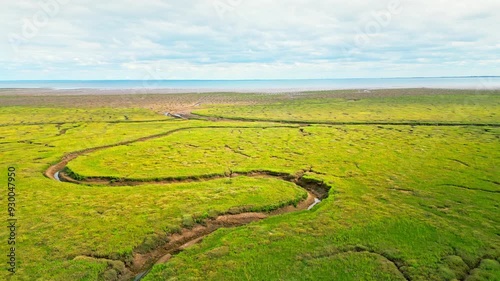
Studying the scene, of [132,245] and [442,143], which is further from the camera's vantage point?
[442,143]

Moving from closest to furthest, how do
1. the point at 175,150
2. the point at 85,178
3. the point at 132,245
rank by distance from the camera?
the point at 132,245
the point at 85,178
the point at 175,150

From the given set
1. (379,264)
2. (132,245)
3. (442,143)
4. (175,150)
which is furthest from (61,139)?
(442,143)

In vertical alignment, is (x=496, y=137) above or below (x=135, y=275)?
above

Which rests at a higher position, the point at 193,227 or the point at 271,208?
the point at 271,208

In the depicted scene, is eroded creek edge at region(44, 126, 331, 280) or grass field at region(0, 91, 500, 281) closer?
grass field at region(0, 91, 500, 281)

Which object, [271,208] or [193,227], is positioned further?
[271,208]

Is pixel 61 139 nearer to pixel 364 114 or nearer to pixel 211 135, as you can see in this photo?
pixel 211 135

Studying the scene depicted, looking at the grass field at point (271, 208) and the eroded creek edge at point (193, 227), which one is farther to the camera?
the eroded creek edge at point (193, 227)

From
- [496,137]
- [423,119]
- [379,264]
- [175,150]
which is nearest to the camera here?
[379,264]
